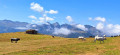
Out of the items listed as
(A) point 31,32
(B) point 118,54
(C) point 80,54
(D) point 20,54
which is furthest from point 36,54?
(A) point 31,32

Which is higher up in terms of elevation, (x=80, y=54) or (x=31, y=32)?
(x=31, y=32)

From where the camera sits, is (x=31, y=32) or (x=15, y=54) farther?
(x=31, y=32)

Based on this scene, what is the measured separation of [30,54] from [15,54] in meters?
2.73

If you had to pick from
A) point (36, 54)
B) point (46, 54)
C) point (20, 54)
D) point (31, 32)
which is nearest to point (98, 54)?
point (46, 54)

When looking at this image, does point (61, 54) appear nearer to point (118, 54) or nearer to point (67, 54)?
point (67, 54)

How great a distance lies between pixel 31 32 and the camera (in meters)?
109

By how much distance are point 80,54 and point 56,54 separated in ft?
14.0

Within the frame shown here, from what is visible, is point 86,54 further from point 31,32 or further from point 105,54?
point 31,32

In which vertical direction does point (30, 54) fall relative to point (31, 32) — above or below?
below

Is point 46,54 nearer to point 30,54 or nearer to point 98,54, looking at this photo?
point 30,54

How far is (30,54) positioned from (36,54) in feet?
3.37

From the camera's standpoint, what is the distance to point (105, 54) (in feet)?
80.2

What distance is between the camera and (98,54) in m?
24.7

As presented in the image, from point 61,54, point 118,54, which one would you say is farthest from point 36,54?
point 118,54
